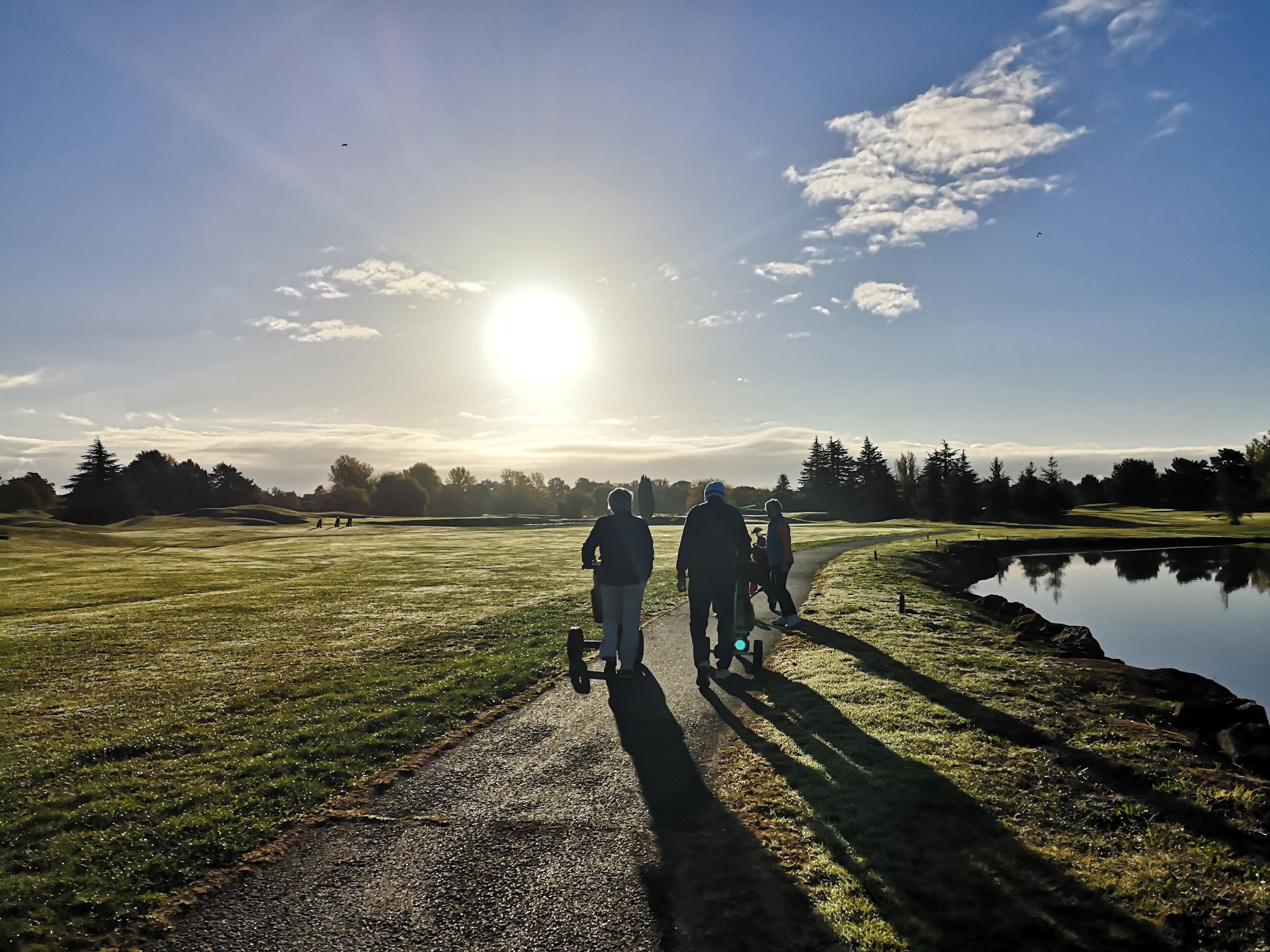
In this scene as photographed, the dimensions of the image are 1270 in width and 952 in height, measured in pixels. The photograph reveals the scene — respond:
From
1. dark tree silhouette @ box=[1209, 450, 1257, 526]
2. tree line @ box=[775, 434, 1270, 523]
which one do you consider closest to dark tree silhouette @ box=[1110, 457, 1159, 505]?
tree line @ box=[775, 434, 1270, 523]

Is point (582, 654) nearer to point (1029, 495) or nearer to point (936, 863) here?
point (936, 863)

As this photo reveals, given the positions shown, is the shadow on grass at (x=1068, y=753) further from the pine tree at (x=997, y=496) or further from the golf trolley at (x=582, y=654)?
the pine tree at (x=997, y=496)

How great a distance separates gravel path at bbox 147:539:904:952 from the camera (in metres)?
4.59

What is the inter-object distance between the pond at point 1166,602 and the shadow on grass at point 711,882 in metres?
15.8

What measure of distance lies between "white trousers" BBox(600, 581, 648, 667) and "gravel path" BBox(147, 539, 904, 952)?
2.61 m

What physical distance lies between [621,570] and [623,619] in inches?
40.3

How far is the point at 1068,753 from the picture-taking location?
780 cm

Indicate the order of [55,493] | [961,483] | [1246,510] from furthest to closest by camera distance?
[55,493] → [961,483] → [1246,510]

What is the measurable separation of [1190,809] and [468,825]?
6.92 meters

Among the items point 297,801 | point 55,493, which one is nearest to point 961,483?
point 297,801

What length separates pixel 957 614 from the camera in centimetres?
1847

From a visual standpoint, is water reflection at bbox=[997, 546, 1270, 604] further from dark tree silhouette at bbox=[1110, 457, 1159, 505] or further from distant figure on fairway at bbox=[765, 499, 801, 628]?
dark tree silhouette at bbox=[1110, 457, 1159, 505]

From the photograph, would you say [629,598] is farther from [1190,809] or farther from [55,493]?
[55,493]

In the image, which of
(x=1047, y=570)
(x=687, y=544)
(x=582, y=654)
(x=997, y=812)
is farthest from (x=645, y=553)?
(x=1047, y=570)
